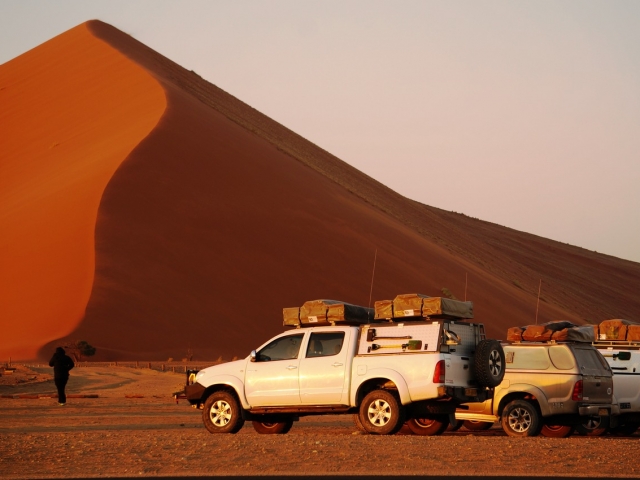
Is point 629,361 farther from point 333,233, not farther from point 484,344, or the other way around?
point 333,233

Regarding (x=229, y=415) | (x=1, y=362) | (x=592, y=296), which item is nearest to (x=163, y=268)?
(x=1, y=362)

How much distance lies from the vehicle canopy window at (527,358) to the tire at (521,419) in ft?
1.87

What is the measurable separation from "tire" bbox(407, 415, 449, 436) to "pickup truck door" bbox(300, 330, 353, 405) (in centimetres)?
159

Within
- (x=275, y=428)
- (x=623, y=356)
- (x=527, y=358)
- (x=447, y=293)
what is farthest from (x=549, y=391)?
(x=447, y=293)

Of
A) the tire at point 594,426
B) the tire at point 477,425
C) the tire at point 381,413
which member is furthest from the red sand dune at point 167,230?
the tire at point 381,413

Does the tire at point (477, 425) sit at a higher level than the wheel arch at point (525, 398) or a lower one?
lower

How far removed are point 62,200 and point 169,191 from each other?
4761 millimetres

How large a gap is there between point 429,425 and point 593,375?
2.58 meters

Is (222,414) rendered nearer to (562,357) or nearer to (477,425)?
(477,425)

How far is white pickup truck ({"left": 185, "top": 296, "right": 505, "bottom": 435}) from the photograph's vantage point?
45.7ft

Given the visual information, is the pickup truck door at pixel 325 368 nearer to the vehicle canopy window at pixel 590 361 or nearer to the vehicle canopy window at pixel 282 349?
the vehicle canopy window at pixel 282 349

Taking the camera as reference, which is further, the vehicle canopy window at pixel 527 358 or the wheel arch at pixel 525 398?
the vehicle canopy window at pixel 527 358

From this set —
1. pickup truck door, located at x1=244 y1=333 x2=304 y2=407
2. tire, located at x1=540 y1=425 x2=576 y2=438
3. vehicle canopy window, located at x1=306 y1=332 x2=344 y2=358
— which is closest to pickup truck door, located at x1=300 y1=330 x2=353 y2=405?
vehicle canopy window, located at x1=306 y1=332 x2=344 y2=358

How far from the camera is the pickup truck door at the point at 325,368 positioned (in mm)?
14430
